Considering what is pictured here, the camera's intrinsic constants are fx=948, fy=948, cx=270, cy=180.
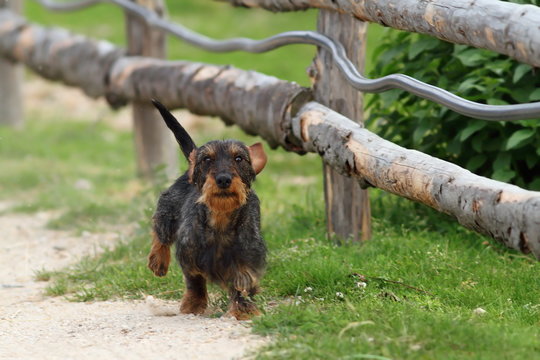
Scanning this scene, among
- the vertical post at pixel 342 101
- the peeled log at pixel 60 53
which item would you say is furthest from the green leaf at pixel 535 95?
the peeled log at pixel 60 53

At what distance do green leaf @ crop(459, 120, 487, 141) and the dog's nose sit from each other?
184 cm

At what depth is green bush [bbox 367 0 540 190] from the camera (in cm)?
570

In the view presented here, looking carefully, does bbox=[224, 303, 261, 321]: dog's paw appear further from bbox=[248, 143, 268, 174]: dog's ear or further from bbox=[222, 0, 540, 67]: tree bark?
bbox=[222, 0, 540, 67]: tree bark

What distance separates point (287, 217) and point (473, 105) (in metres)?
2.80

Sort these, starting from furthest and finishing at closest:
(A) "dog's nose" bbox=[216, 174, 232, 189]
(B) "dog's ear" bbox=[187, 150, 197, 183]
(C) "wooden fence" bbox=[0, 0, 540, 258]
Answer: (B) "dog's ear" bbox=[187, 150, 197, 183] < (A) "dog's nose" bbox=[216, 174, 232, 189] < (C) "wooden fence" bbox=[0, 0, 540, 258]

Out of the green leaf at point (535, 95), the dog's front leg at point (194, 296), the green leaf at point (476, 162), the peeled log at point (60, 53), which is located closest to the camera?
the dog's front leg at point (194, 296)

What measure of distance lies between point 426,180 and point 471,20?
767 mm

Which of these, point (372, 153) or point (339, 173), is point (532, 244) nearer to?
point (372, 153)

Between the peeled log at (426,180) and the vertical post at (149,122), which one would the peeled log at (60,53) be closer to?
the vertical post at (149,122)

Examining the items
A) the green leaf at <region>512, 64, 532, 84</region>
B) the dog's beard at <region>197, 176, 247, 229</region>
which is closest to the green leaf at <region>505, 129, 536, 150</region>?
the green leaf at <region>512, 64, 532, 84</region>

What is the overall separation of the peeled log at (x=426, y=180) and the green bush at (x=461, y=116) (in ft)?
2.37

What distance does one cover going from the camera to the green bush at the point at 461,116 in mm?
5695

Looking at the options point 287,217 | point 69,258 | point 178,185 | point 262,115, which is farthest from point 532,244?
point 69,258

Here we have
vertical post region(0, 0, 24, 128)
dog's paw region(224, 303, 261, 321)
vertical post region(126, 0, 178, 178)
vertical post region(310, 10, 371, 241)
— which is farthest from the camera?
vertical post region(0, 0, 24, 128)
